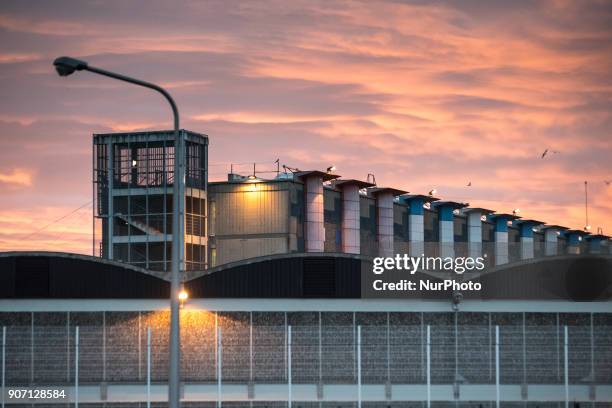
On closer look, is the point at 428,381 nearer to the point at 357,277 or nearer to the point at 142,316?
the point at 357,277

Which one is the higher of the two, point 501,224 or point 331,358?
point 501,224

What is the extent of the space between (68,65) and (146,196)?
207 ft

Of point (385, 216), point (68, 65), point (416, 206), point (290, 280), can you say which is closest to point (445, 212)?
point (416, 206)

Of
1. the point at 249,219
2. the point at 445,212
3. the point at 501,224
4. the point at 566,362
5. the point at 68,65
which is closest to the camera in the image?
the point at 68,65

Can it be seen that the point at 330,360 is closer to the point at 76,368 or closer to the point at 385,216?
the point at 76,368

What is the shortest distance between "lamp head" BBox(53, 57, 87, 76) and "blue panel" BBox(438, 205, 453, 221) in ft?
312

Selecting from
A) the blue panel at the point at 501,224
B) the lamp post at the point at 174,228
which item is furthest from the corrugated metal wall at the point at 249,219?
the lamp post at the point at 174,228

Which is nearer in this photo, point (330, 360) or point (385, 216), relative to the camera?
point (330, 360)

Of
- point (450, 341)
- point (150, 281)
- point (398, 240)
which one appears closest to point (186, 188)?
point (398, 240)

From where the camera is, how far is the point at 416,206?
117 m

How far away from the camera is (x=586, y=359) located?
159ft

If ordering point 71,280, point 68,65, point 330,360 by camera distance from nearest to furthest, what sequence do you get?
1. point 68,65
2. point 330,360
3. point 71,280

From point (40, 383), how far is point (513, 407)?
19525mm

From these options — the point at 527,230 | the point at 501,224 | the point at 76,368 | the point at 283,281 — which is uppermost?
the point at 501,224
